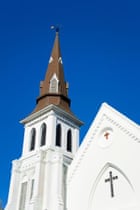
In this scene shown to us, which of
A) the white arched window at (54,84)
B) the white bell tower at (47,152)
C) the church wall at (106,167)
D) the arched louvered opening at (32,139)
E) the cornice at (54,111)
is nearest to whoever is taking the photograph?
the church wall at (106,167)

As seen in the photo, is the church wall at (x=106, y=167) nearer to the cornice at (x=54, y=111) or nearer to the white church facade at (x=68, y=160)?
the white church facade at (x=68, y=160)

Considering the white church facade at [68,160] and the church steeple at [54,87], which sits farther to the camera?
the church steeple at [54,87]

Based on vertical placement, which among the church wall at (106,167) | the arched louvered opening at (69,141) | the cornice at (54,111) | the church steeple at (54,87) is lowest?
the church wall at (106,167)

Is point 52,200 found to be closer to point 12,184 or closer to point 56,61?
point 12,184

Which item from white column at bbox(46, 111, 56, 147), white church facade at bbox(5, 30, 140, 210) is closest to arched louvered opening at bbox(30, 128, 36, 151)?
white church facade at bbox(5, 30, 140, 210)

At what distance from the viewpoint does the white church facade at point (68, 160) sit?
15336mm

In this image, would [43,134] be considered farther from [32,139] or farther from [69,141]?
[69,141]

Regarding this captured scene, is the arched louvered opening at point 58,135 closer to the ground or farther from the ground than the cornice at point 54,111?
closer to the ground

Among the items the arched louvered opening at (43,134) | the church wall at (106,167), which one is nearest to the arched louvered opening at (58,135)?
the arched louvered opening at (43,134)

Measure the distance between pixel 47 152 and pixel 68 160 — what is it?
179 cm

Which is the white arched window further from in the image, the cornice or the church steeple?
the cornice

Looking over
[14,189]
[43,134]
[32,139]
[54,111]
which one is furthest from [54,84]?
[14,189]

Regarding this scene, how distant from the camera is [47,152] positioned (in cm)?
2217

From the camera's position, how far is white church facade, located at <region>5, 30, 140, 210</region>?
604 inches
